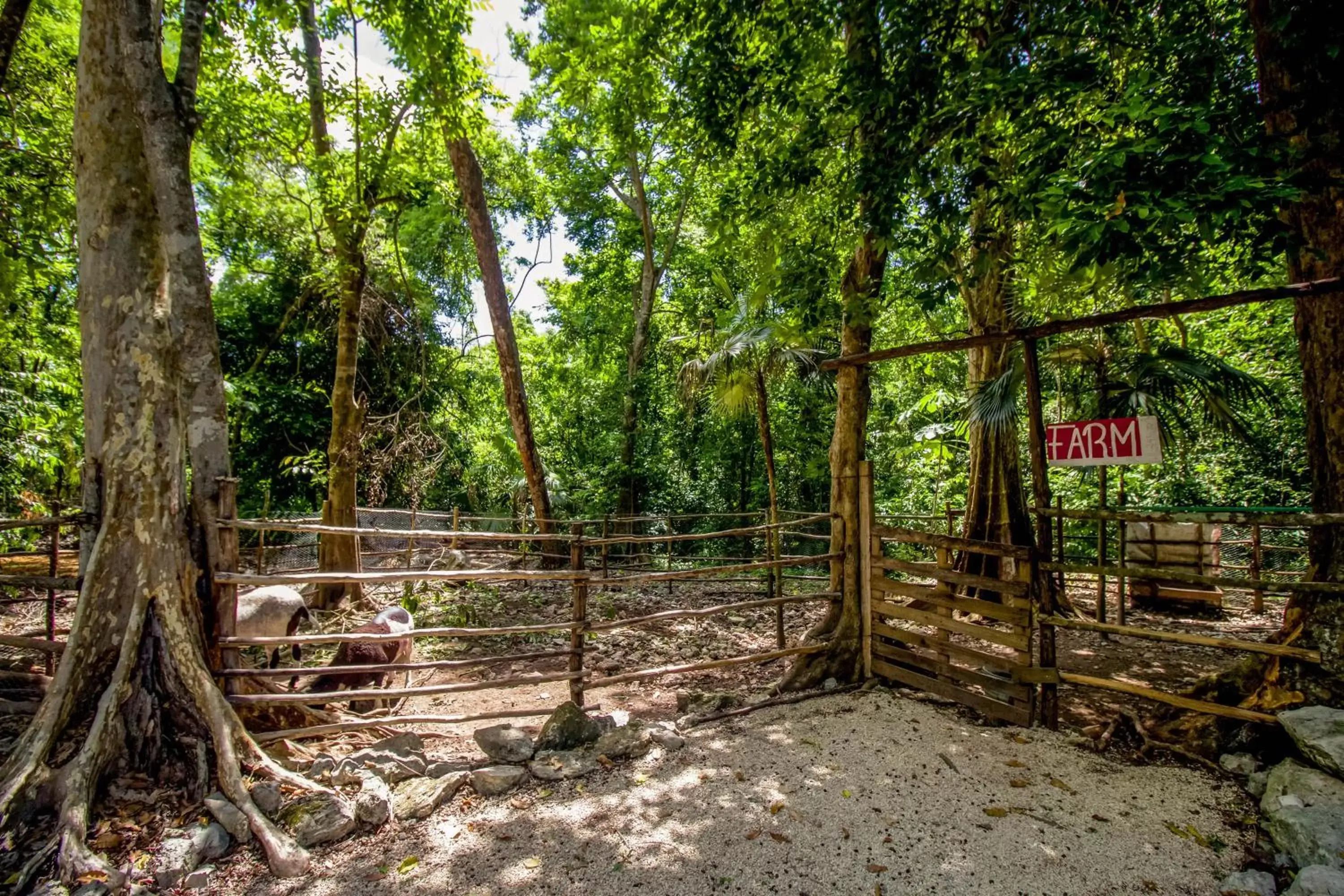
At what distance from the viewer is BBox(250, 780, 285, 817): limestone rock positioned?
2.70m

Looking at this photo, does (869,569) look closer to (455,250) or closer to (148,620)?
(148,620)

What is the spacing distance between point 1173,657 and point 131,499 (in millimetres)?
7567

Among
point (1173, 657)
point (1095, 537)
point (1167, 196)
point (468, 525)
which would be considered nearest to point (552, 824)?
point (1167, 196)

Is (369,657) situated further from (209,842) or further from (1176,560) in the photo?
(1176,560)

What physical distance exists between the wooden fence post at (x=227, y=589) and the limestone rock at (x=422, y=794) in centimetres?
107

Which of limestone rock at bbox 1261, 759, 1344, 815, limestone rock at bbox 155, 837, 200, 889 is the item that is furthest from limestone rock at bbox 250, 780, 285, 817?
limestone rock at bbox 1261, 759, 1344, 815

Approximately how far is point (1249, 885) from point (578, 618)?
3174mm

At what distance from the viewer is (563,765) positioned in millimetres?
3242

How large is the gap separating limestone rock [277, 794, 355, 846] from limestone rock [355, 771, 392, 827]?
0.13 feet

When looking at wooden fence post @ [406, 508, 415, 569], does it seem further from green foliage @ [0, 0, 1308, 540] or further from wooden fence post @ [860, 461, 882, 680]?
wooden fence post @ [860, 461, 882, 680]

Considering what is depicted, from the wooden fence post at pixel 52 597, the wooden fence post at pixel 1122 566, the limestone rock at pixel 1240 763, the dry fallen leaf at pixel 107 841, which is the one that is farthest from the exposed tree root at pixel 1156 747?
the wooden fence post at pixel 52 597

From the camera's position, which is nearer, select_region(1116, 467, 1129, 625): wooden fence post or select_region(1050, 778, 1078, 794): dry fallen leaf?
select_region(1050, 778, 1078, 794): dry fallen leaf

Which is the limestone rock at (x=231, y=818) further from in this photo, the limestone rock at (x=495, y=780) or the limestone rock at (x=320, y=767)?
the limestone rock at (x=495, y=780)

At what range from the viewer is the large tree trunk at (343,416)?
6754 mm
